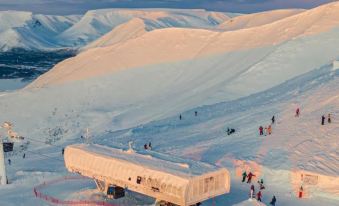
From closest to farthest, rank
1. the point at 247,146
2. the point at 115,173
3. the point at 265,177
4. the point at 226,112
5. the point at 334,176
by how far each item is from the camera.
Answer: the point at 115,173 < the point at 334,176 < the point at 265,177 < the point at 247,146 < the point at 226,112

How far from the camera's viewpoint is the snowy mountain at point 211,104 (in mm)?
26875

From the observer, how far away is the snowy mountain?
26875 mm

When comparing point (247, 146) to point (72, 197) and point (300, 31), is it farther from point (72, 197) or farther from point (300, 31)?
point (300, 31)

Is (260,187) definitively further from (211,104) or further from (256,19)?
(256,19)

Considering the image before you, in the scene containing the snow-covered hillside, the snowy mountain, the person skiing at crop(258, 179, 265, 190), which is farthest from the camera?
the snow-covered hillside

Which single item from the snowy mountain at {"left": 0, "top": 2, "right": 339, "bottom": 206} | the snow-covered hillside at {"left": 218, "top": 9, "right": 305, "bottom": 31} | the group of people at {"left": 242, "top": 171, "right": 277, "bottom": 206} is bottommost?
the group of people at {"left": 242, "top": 171, "right": 277, "bottom": 206}

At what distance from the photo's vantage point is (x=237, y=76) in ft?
194

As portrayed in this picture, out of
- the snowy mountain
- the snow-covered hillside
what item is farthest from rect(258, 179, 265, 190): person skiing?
the snow-covered hillside

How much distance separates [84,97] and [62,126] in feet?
37.2

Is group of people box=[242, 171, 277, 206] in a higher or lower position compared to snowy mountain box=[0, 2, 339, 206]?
lower

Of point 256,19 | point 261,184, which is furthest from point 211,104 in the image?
point 256,19

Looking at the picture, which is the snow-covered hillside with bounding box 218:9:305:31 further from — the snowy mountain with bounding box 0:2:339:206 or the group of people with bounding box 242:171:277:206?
the group of people with bounding box 242:171:277:206

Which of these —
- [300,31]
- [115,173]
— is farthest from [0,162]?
[300,31]

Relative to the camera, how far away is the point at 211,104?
50156mm
